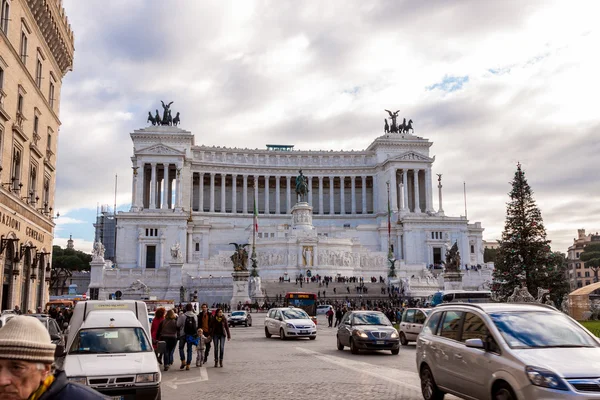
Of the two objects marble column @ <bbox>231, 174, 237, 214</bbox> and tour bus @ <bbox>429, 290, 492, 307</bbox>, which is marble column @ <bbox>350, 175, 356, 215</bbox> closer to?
marble column @ <bbox>231, 174, 237, 214</bbox>

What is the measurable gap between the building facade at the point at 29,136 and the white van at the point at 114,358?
863 inches

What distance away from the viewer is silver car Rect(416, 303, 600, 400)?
29.0ft

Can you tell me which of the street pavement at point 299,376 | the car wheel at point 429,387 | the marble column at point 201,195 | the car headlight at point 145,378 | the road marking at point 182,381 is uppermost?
the marble column at point 201,195

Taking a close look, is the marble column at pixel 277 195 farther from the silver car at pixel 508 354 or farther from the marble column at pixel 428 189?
the silver car at pixel 508 354

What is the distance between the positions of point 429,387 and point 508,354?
3.17 metres

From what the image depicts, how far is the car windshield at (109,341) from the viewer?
12422mm

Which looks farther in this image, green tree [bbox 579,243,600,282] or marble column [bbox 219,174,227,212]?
green tree [bbox 579,243,600,282]

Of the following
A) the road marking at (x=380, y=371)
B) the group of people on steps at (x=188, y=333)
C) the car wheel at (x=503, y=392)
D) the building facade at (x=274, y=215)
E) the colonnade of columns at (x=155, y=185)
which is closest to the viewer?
the car wheel at (x=503, y=392)

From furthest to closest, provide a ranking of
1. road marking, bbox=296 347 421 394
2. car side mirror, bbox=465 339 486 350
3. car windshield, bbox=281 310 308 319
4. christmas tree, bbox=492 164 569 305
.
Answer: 1. christmas tree, bbox=492 164 569 305
2. car windshield, bbox=281 310 308 319
3. road marking, bbox=296 347 421 394
4. car side mirror, bbox=465 339 486 350

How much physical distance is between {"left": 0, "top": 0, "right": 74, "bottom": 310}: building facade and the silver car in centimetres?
2696

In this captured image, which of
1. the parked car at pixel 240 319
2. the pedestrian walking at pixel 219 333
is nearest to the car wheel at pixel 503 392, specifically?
the pedestrian walking at pixel 219 333

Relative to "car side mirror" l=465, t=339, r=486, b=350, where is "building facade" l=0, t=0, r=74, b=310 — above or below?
above

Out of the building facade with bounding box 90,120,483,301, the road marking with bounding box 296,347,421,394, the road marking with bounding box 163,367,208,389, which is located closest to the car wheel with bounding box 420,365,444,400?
the road marking with bounding box 296,347,421,394

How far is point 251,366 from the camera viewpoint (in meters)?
19.8
